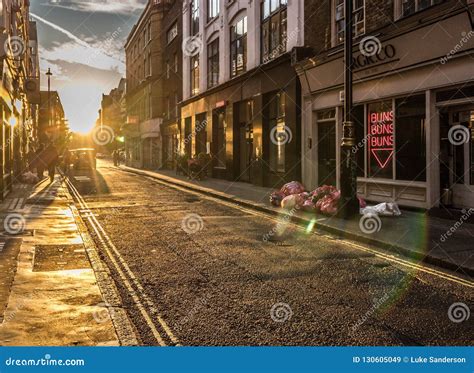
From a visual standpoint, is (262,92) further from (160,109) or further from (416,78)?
(160,109)

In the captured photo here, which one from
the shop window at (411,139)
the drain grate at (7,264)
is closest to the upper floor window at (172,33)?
the shop window at (411,139)

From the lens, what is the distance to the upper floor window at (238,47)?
85.3ft

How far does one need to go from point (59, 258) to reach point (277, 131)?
49.5 ft

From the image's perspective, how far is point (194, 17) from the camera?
35.4 m

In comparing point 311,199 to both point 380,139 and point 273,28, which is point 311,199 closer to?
point 380,139

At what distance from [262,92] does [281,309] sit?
18374mm

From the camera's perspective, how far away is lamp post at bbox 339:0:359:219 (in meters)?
11.7

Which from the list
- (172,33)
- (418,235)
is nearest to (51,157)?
(172,33)

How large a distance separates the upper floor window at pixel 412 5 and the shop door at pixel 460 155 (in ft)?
9.24

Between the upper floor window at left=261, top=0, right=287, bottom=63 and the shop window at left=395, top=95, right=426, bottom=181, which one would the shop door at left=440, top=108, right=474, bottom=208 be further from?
the upper floor window at left=261, top=0, right=287, bottom=63

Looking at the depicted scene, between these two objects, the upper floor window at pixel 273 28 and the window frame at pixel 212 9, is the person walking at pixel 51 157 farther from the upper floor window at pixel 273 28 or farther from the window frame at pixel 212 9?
the upper floor window at pixel 273 28

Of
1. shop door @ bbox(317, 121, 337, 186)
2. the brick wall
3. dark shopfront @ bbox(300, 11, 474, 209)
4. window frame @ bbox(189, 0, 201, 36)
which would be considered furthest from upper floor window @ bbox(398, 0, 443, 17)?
window frame @ bbox(189, 0, 201, 36)

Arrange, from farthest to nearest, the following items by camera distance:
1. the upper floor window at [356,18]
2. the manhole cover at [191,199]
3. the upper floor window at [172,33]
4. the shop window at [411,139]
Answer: the upper floor window at [172,33]
the manhole cover at [191,199]
the upper floor window at [356,18]
the shop window at [411,139]

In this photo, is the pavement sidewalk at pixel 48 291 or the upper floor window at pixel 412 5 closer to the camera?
the pavement sidewalk at pixel 48 291
